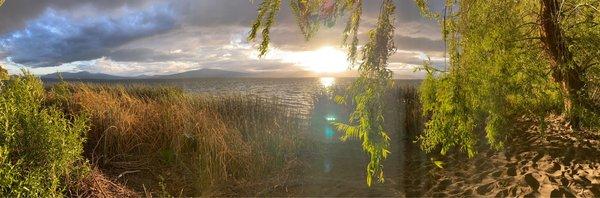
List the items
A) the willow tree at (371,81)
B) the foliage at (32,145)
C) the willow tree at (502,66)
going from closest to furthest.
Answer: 1. the willow tree at (371,81)
2. the foliage at (32,145)
3. the willow tree at (502,66)

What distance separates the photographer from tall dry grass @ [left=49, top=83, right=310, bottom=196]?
9.41 meters

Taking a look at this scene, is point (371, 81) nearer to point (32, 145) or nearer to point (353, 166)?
point (32, 145)

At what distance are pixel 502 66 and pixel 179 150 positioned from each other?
636 centimetres

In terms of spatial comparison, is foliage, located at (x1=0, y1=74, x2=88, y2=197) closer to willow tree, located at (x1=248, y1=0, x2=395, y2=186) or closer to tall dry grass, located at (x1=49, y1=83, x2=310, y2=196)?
tall dry grass, located at (x1=49, y1=83, x2=310, y2=196)

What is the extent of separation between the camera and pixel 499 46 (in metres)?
8.48

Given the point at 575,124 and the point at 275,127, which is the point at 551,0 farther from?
the point at 275,127

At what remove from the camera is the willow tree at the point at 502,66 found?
8.02 metres

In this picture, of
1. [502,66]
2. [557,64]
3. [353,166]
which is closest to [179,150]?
[353,166]

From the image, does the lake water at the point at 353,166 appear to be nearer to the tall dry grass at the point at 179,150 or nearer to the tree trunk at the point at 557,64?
the tall dry grass at the point at 179,150

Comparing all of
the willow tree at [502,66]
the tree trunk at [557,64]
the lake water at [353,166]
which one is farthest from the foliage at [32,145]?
the tree trunk at [557,64]

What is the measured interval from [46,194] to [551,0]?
8607mm

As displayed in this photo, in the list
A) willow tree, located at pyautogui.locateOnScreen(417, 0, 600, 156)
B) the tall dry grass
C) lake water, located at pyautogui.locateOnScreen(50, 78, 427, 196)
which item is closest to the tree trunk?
willow tree, located at pyautogui.locateOnScreen(417, 0, 600, 156)

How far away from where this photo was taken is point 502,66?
323 inches

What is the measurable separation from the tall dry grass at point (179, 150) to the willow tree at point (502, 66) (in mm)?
3642
